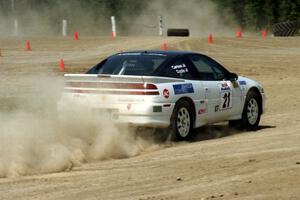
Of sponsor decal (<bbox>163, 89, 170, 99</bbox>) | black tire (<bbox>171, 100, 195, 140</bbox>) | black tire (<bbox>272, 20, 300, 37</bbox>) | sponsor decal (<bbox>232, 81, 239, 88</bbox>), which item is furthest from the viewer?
black tire (<bbox>272, 20, 300, 37</bbox>)

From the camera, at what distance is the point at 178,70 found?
480 inches

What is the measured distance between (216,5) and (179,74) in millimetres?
50469

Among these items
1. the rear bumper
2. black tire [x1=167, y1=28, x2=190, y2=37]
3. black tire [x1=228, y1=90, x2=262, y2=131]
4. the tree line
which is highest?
the tree line

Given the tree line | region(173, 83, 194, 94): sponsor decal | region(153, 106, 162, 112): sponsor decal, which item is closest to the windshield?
region(173, 83, 194, 94): sponsor decal

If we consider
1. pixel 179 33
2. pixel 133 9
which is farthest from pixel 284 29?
pixel 133 9

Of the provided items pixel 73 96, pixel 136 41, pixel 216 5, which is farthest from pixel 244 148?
pixel 216 5

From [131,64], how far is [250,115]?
273 centimetres

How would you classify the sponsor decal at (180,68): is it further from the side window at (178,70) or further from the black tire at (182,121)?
the black tire at (182,121)

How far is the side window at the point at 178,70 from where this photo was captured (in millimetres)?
12000

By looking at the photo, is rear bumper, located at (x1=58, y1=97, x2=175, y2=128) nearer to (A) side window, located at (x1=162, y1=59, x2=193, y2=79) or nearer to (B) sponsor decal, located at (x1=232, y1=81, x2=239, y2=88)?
(A) side window, located at (x1=162, y1=59, x2=193, y2=79)

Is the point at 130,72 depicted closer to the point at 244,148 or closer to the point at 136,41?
the point at 244,148

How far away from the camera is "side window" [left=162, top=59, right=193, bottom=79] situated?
1200cm

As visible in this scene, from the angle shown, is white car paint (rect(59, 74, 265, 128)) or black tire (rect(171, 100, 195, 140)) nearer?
white car paint (rect(59, 74, 265, 128))

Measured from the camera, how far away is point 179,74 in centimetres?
1215
